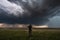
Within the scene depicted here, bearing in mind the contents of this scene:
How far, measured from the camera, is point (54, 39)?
14297mm

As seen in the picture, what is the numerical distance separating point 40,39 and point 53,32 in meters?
5.91

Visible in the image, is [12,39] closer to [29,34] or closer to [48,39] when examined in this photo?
[29,34]

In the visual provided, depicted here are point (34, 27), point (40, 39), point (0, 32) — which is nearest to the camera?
point (40, 39)

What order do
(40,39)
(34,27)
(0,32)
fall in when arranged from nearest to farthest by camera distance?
(40,39)
(34,27)
(0,32)

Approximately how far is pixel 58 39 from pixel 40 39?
5.64ft

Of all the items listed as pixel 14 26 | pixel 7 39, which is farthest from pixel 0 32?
pixel 7 39

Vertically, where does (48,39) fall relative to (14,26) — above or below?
below

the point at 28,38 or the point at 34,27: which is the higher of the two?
the point at 34,27

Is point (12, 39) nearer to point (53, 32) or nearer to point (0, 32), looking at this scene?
point (0, 32)

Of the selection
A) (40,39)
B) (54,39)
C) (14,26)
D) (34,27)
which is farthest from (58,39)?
(14,26)

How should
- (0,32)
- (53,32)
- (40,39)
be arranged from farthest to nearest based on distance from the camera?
(53,32) < (0,32) < (40,39)

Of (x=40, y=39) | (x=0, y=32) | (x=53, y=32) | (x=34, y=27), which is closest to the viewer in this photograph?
(x=40, y=39)

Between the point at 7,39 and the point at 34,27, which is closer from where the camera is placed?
the point at 7,39

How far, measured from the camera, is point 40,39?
13945 millimetres
